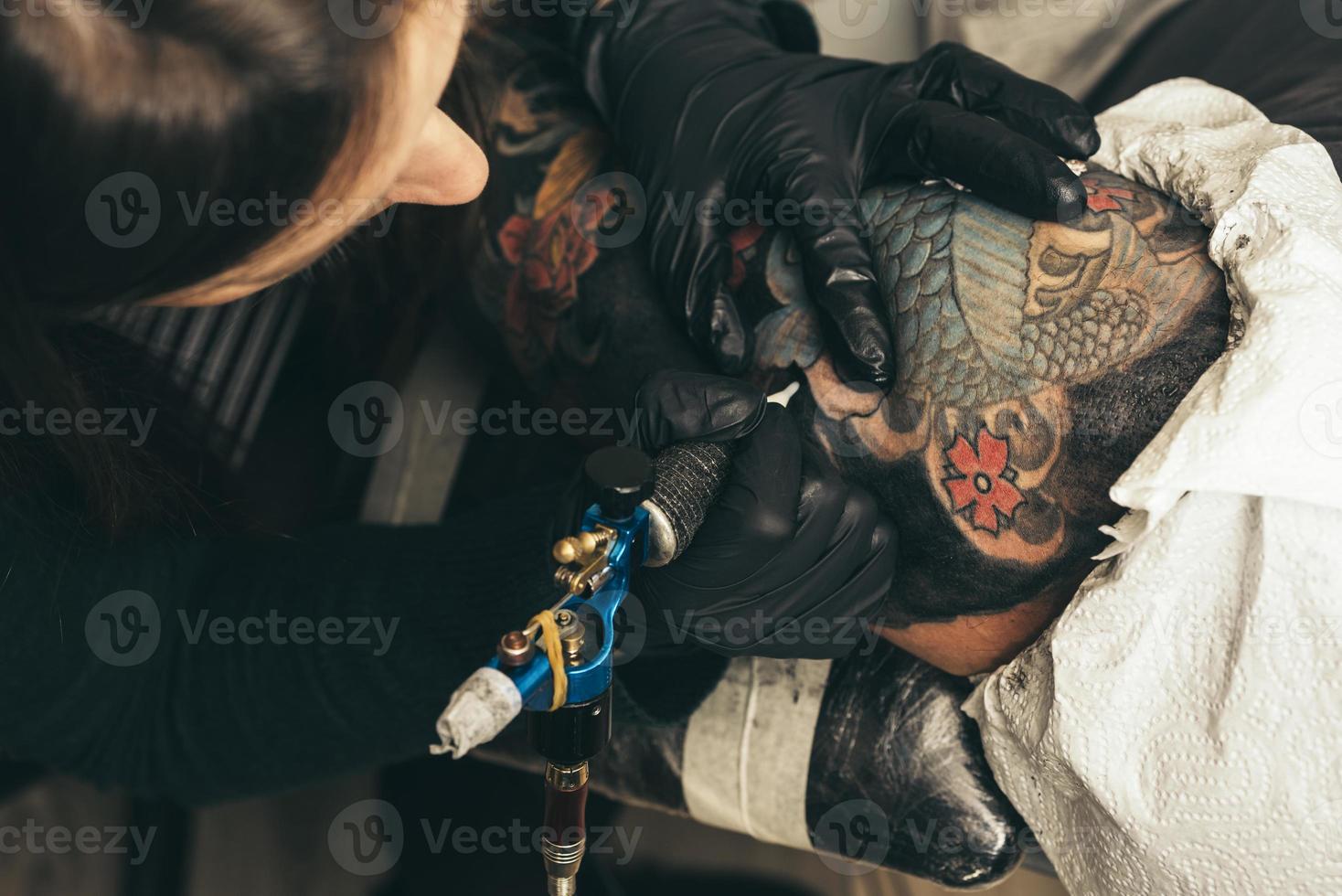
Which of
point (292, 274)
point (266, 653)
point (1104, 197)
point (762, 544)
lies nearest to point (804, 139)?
point (1104, 197)

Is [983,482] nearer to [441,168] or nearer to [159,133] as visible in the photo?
[441,168]

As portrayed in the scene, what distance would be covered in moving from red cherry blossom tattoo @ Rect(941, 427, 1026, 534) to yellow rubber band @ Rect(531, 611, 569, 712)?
40 centimetres

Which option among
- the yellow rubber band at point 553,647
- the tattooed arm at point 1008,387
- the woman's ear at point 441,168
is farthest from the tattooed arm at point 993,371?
the yellow rubber band at point 553,647

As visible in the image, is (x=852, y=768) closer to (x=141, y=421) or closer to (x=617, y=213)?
(x=617, y=213)

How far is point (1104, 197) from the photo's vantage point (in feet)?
2.82

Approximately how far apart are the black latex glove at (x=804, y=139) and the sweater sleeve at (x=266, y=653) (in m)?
0.36

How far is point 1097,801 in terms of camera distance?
0.74m

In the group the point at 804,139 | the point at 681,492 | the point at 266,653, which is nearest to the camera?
Result: the point at 681,492

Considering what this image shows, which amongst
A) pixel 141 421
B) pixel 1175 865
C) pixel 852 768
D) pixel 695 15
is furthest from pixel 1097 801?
pixel 141 421

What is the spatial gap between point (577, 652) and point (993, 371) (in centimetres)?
44

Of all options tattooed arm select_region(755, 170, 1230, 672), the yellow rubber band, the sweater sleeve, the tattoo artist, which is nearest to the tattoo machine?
the yellow rubber band

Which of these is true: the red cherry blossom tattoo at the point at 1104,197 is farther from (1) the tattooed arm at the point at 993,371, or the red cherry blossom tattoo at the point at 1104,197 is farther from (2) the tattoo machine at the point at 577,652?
(2) the tattoo machine at the point at 577,652

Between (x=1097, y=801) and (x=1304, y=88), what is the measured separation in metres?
0.75

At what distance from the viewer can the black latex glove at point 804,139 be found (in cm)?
86
